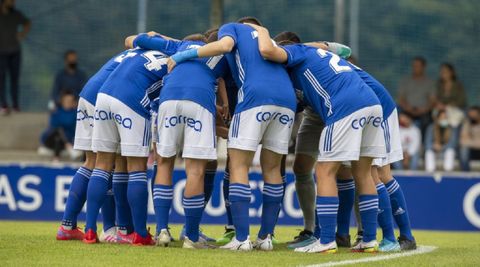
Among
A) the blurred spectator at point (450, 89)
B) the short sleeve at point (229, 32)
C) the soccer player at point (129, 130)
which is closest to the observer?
the short sleeve at point (229, 32)

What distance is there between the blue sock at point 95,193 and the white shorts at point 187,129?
70 centimetres

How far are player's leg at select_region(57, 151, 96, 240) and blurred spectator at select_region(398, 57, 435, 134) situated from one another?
10.1m

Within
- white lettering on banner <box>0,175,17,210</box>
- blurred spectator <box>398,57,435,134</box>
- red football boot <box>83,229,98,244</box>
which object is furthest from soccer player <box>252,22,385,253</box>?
blurred spectator <box>398,57,435,134</box>

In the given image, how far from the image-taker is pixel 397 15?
23.1 metres

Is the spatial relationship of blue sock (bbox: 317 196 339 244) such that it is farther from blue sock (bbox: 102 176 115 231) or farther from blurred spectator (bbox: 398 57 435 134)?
blurred spectator (bbox: 398 57 435 134)

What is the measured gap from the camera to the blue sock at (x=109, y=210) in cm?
1213

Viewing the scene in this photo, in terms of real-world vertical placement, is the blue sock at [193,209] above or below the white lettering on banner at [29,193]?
above

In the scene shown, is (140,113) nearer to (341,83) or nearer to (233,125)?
(233,125)

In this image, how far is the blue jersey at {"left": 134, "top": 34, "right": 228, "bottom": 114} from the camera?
11.1 meters

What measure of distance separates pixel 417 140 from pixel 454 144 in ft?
2.07

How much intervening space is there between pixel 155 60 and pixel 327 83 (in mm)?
1700

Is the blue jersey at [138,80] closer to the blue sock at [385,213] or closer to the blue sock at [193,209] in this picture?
the blue sock at [193,209]

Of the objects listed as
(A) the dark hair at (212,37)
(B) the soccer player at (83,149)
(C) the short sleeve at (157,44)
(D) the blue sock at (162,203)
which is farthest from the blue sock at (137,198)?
(A) the dark hair at (212,37)

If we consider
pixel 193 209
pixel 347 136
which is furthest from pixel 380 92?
pixel 193 209
